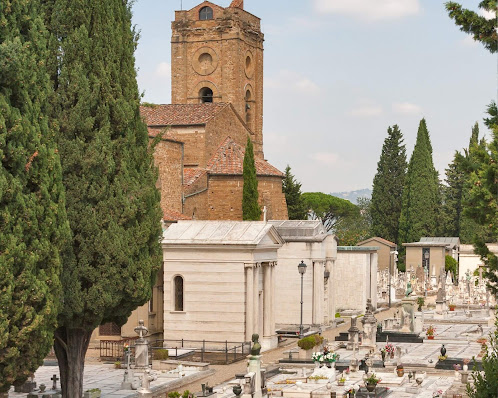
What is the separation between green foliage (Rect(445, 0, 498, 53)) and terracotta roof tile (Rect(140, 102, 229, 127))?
38.5m

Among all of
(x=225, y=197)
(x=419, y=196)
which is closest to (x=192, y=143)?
(x=225, y=197)

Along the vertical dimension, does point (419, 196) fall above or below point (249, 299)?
above

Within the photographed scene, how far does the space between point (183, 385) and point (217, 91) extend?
42916mm

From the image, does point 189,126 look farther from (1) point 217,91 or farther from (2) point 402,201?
(2) point 402,201

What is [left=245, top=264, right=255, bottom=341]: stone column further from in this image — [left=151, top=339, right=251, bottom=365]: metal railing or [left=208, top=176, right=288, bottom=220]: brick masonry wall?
[left=208, top=176, right=288, bottom=220]: brick masonry wall

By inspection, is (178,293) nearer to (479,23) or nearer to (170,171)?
(170,171)

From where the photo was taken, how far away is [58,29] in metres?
18.6

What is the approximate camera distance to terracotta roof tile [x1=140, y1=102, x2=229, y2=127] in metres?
52.6

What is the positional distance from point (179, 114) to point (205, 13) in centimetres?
1574

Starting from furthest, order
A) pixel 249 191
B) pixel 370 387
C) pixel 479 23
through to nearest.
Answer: pixel 249 191, pixel 370 387, pixel 479 23

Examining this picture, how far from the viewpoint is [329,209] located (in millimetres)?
94000

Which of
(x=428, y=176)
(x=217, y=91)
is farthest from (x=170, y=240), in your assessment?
(x=428, y=176)

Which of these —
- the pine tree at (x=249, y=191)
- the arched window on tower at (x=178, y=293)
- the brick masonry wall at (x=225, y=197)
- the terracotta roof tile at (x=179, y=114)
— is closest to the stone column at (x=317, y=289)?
the arched window on tower at (x=178, y=293)

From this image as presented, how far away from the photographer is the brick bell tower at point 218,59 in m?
65.6
